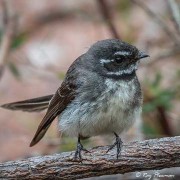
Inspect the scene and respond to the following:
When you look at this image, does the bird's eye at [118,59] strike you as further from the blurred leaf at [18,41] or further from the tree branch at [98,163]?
the blurred leaf at [18,41]

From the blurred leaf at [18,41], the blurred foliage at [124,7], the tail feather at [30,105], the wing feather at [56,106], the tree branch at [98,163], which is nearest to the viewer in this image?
the tree branch at [98,163]

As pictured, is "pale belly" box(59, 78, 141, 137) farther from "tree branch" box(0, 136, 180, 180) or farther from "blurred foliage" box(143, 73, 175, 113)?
"blurred foliage" box(143, 73, 175, 113)

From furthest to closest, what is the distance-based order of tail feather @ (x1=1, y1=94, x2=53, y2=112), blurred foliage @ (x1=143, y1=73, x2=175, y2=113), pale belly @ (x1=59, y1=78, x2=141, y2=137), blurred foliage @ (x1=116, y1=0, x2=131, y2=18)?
blurred foliage @ (x1=116, y1=0, x2=131, y2=18)
blurred foliage @ (x1=143, y1=73, x2=175, y2=113)
tail feather @ (x1=1, y1=94, x2=53, y2=112)
pale belly @ (x1=59, y1=78, x2=141, y2=137)

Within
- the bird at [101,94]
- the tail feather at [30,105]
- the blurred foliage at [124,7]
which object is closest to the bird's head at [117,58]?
the bird at [101,94]

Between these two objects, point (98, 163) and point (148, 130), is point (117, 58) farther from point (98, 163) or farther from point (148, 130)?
point (148, 130)

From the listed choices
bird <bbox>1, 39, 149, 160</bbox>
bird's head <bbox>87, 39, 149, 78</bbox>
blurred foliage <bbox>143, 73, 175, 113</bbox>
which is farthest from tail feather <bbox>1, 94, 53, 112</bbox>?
blurred foliage <bbox>143, 73, 175, 113</bbox>

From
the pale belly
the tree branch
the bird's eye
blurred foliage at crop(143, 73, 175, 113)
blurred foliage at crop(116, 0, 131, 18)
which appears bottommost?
the tree branch

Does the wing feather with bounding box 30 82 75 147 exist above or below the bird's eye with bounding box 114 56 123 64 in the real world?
below
